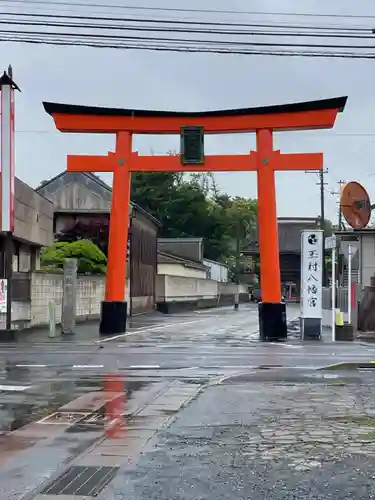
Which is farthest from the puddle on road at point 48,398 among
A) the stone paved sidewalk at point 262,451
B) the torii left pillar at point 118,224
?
the torii left pillar at point 118,224

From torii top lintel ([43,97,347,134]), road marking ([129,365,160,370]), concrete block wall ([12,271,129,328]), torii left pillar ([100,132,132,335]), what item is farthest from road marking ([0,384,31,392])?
torii top lintel ([43,97,347,134])

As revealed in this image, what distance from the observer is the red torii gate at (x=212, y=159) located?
80.9ft

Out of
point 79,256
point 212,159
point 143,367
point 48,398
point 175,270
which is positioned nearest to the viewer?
point 48,398

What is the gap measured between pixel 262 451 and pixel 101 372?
7.82 meters

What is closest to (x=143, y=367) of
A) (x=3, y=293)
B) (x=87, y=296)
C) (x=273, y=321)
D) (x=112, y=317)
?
(x=3, y=293)

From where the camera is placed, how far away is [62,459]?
7.01 meters

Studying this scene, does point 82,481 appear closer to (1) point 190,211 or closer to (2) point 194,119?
(2) point 194,119

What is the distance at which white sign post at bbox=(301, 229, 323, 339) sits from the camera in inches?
958

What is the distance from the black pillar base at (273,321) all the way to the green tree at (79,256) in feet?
49.7

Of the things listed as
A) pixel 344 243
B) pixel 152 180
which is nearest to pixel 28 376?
pixel 344 243

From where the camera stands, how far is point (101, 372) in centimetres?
1473

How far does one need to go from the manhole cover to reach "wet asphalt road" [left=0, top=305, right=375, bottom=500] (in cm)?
4

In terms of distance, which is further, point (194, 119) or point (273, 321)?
point (194, 119)

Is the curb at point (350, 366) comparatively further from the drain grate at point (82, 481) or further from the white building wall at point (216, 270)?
the white building wall at point (216, 270)
